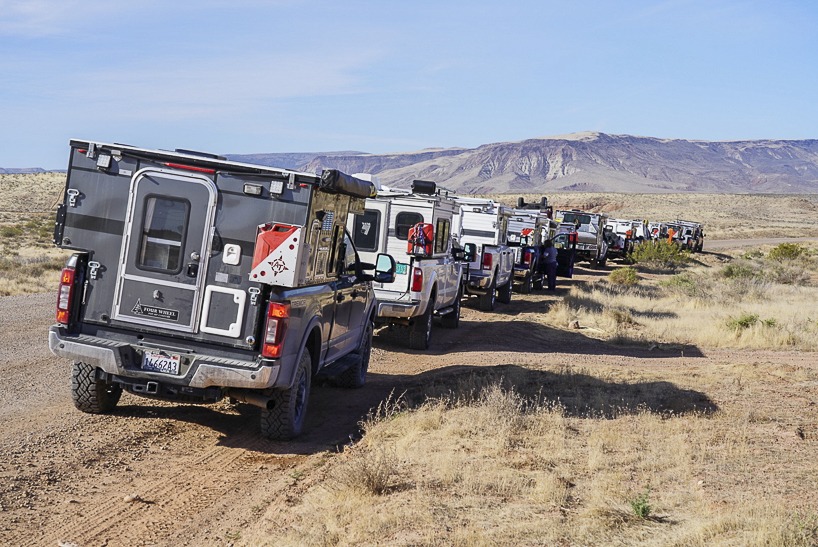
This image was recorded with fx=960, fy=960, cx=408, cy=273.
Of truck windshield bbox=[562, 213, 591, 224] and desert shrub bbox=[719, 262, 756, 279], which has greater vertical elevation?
truck windshield bbox=[562, 213, 591, 224]

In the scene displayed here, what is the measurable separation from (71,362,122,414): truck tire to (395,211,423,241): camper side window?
6.67m

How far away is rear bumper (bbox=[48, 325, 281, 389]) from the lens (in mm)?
7699

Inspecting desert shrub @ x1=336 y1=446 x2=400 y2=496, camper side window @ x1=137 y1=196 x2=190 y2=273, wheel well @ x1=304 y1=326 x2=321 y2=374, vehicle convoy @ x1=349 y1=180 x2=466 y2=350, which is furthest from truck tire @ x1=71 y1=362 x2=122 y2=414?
vehicle convoy @ x1=349 y1=180 x2=466 y2=350

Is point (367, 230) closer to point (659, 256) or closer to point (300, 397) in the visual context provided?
point (300, 397)

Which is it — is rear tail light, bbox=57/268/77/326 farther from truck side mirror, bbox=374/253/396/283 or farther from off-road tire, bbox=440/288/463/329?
off-road tire, bbox=440/288/463/329

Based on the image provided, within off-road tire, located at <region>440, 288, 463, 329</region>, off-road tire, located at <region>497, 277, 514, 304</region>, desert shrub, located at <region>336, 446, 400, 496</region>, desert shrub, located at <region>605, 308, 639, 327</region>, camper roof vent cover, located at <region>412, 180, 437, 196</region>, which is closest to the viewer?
desert shrub, located at <region>336, 446, 400, 496</region>

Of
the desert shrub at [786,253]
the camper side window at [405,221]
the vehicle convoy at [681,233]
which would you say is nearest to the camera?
the camper side window at [405,221]

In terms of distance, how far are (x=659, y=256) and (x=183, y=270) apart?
36728 millimetres

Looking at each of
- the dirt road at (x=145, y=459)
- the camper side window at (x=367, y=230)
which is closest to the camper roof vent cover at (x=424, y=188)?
the camper side window at (x=367, y=230)

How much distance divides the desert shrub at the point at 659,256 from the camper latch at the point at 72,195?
36712 millimetres

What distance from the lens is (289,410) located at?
27.4 ft

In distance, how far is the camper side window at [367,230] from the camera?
14625mm

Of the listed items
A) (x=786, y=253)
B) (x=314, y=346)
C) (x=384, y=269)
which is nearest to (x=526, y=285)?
(x=384, y=269)

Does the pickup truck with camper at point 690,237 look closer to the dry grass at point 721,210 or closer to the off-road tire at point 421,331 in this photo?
the dry grass at point 721,210
